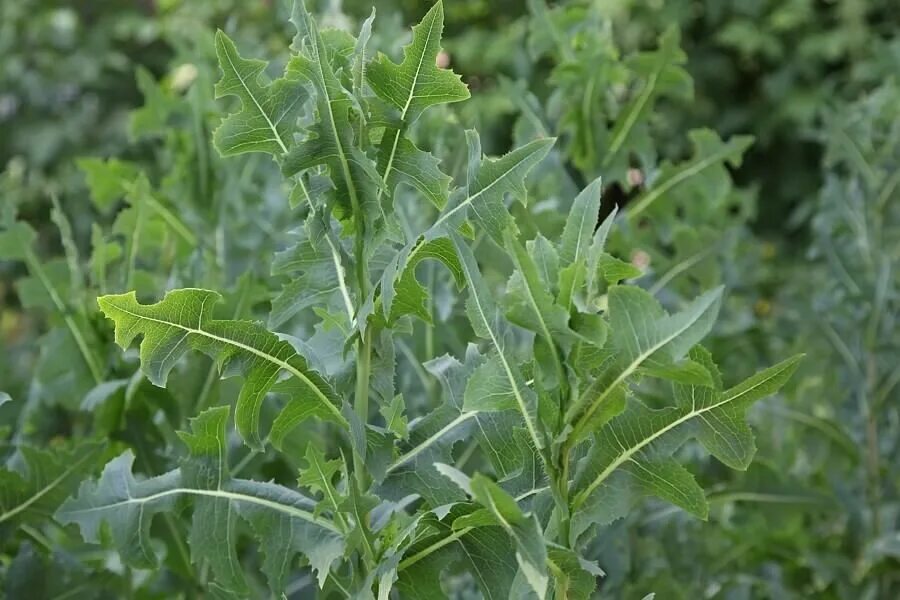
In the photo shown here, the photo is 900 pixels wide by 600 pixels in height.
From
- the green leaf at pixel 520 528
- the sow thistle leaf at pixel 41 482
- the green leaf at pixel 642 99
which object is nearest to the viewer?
the green leaf at pixel 520 528

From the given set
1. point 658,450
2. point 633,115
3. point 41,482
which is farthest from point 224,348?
point 633,115

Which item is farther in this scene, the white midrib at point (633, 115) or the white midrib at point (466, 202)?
the white midrib at point (633, 115)

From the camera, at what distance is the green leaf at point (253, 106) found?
3.31ft

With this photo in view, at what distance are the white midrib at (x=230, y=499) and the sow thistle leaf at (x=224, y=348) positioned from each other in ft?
0.21

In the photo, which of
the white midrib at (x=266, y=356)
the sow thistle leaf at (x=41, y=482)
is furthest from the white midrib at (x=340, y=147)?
the sow thistle leaf at (x=41, y=482)

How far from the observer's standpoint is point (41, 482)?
1.34m

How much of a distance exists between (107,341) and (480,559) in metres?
0.77

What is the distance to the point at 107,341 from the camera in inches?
61.8

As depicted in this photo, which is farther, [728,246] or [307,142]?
[728,246]

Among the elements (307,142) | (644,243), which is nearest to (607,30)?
(644,243)

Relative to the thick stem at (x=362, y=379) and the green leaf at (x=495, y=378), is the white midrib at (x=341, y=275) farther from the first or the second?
the green leaf at (x=495, y=378)

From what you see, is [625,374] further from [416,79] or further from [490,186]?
[416,79]

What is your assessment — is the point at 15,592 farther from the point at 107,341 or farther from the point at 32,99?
the point at 32,99

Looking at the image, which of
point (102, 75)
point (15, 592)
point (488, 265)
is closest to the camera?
point (15, 592)
